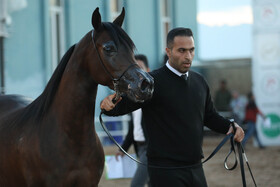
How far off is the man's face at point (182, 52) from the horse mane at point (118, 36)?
32 centimetres

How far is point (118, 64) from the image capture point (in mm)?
3926

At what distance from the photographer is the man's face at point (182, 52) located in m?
4.05

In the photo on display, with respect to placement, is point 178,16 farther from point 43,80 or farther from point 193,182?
point 193,182

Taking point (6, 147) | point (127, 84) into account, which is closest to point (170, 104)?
point (127, 84)

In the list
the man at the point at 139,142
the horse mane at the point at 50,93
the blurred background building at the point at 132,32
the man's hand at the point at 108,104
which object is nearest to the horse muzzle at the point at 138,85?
the man's hand at the point at 108,104

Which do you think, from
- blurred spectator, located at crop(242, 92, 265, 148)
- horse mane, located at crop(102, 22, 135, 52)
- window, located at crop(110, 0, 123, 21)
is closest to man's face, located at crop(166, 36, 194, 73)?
horse mane, located at crop(102, 22, 135, 52)

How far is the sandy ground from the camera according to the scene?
29.3ft

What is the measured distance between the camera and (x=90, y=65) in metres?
4.12

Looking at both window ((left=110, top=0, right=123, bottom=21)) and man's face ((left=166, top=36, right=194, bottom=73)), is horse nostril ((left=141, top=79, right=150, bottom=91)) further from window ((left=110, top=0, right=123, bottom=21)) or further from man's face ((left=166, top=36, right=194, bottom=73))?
window ((left=110, top=0, right=123, bottom=21))

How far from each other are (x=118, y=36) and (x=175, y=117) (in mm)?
729

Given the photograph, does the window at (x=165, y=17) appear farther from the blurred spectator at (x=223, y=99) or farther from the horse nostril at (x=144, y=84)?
the horse nostril at (x=144, y=84)

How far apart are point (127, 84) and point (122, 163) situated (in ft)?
6.91

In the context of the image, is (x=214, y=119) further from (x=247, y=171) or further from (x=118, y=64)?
(x=247, y=171)

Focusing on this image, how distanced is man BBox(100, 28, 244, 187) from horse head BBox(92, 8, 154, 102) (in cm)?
21
